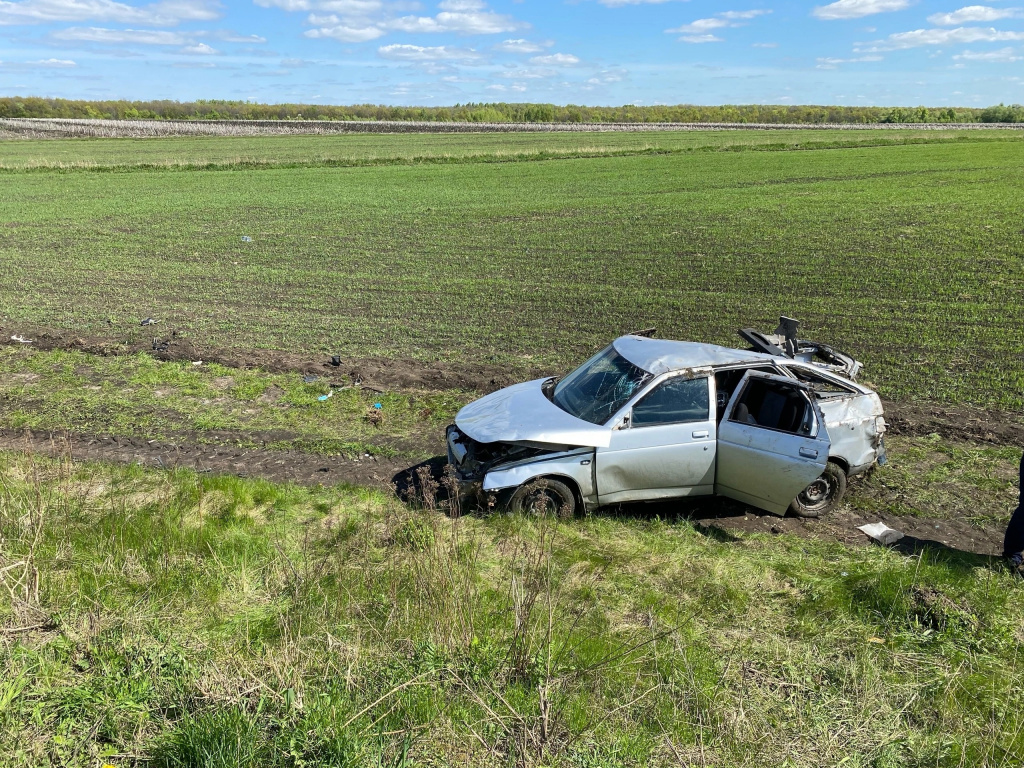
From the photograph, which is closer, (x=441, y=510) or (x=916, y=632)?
(x=916, y=632)

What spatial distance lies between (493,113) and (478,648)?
483 ft

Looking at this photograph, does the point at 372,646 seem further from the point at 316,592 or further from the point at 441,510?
the point at 441,510

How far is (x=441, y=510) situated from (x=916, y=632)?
Answer: 13.8 ft

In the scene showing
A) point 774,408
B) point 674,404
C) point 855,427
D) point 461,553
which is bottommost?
point 461,553

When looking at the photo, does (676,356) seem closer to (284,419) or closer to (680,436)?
(680,436)

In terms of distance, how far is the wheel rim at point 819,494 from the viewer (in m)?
7.62

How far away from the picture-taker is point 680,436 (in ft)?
Result: 23.9

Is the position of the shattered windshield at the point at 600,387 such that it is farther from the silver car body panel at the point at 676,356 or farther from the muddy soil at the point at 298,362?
the muddy soil at the point at 298,362

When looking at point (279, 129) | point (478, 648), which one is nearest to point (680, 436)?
point (478, 648)

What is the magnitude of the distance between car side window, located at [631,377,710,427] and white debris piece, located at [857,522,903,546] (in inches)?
75.7

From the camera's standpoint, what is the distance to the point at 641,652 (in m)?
4.66

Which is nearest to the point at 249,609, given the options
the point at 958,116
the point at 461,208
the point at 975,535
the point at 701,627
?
the point at 701,627

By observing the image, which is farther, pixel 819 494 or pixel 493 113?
pixel 493 113

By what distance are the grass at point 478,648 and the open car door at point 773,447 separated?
1.96ft
